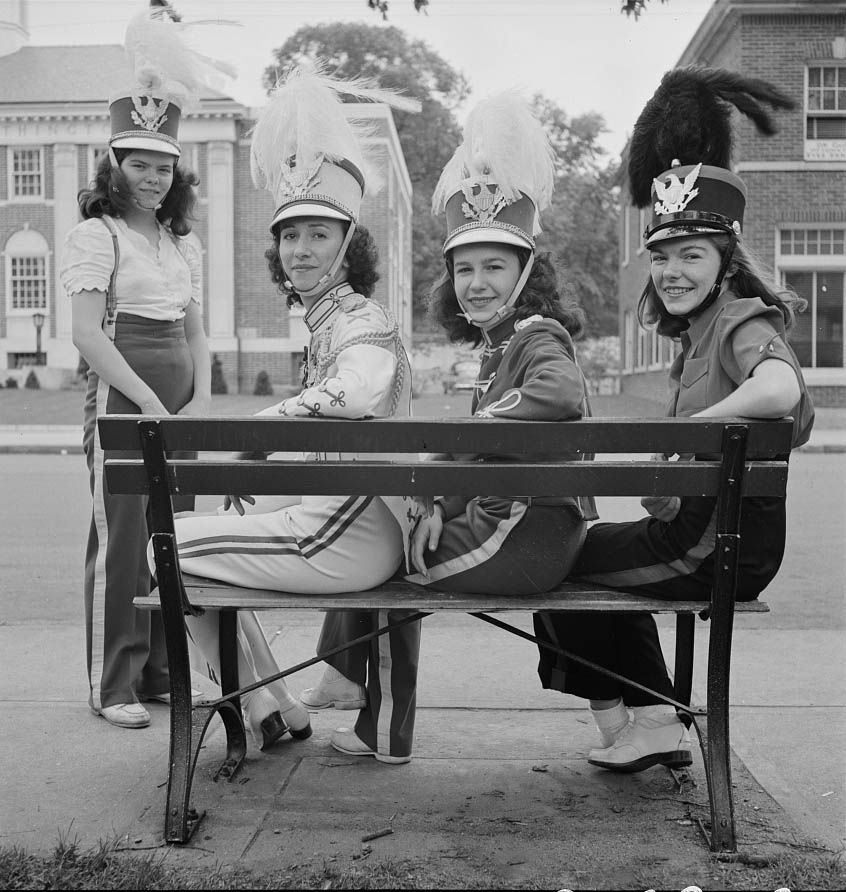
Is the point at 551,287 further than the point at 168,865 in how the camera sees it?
Yes

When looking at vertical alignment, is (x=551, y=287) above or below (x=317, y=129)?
below

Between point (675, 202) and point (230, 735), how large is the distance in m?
2.08

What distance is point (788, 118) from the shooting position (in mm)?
23172

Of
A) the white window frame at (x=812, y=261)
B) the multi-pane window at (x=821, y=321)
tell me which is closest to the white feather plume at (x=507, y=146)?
the multi-pane window at (x=821, y=321)

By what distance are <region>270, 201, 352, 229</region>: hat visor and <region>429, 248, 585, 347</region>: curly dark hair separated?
0.39 meters

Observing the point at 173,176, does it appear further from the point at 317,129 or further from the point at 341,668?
the point at 341,668

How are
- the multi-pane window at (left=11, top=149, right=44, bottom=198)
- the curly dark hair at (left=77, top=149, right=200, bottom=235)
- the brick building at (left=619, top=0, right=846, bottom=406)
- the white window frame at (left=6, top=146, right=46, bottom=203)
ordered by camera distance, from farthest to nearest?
the multi-pane window at (left=11, top=149, right=44, bottom=198), the white window frame at (left=6, top=146, right=46, bottom=203), the brick building at (left=619, top=0, right=846, bottom=406), the curly dark hair at (left=77, top=149, right=200, bottom=235)

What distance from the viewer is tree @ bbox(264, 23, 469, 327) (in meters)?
40.5

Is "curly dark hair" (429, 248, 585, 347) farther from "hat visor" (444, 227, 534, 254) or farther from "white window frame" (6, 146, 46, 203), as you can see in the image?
"white window frame" (6, 146, 46, 203)

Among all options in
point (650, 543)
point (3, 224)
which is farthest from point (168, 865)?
point (3, 224)

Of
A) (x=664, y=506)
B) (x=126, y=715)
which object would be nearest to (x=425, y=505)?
(x=664, y=506)

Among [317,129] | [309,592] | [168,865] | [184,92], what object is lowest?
[168,865]

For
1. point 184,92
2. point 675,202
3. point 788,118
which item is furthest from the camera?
point 788,118

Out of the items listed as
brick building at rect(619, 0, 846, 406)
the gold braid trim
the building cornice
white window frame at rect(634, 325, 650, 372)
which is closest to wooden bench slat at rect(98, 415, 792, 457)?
the gold braid trim
